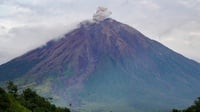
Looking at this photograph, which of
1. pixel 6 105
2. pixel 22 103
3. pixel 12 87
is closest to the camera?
pixel 6 105

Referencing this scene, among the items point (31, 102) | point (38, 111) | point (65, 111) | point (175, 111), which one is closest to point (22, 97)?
point (31, 102)

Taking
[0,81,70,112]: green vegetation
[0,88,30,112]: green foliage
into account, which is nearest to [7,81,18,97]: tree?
[0,81,70,112]: green vegetation

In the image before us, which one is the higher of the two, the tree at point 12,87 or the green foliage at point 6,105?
the tree at point 12,87

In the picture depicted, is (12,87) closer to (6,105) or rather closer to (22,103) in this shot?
(22,103)

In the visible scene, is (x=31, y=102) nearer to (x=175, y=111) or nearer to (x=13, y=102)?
(x=13, y=102)

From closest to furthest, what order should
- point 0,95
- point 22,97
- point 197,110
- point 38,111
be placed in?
point 0,95 < point 38,111 < point 22,97 < point 197,110

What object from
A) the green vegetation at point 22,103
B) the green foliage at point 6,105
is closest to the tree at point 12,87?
the green vegetation at point 22,103

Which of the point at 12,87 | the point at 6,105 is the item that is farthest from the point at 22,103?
the point at 6,105

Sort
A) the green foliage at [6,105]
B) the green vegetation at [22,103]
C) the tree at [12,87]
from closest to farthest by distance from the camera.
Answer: the green foliage at [6,105] < the green vegetation at [22,103] < the tree at [12,87]

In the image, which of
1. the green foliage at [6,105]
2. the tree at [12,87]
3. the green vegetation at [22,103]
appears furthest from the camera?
the tree at [12,87]

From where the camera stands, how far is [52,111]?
298ft

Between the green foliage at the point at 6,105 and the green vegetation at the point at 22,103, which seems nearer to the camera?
the green foliage at the point at 6,105

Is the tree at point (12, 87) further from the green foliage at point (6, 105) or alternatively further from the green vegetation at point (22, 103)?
the green foliage at point (6, 105)

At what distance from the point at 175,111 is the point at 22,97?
3448 centimetres
